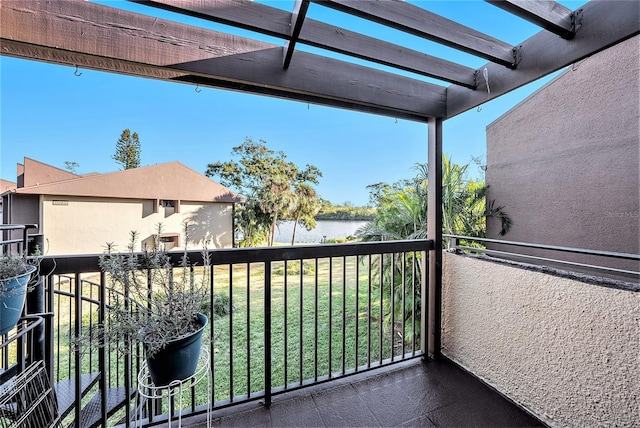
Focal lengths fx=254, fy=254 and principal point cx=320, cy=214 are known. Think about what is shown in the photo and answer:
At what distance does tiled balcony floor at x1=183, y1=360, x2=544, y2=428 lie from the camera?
1.58m

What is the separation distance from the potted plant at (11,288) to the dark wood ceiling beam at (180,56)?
3.30 ft

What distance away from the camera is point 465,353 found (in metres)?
2.12

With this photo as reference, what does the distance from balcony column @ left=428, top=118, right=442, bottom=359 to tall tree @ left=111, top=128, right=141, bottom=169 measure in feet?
14.1

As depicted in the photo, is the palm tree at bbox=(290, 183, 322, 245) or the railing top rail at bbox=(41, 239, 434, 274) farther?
the palm tree at bbox=(290, 183, 322, 245)

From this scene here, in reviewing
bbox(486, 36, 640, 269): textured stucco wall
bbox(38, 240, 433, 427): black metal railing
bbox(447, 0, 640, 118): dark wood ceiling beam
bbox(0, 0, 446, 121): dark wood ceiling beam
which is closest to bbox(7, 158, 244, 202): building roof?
bbox(38, 240, 433, 427): black metal railing

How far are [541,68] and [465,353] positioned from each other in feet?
6.95

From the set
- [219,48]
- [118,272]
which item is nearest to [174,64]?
[219,48]

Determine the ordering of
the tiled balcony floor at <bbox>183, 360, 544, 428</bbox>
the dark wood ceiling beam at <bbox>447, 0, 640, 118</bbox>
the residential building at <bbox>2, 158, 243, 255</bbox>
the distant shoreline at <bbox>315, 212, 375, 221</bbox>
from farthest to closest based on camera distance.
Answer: the distant shoreline at <bbox>315, 212, 375, 221</bbox> → the residential building at <bbox>2, 158, 243, 255</bbox> → the tiled balcony floor at <bbox>183, 360, 544, 428</bbox> → the dark wood ceiling beam at <bbox>447, 0, 640, 118</bbox>

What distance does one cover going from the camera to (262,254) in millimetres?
1685

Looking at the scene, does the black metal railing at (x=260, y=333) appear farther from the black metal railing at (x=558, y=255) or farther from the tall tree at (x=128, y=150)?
the tall tree at (x=128, y=150)

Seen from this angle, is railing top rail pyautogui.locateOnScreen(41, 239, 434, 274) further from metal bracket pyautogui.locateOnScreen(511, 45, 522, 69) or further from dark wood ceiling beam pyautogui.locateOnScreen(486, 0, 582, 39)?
dark wood ceiling beam pyautogui.locateOnScreen(486, 0, 582, 39)

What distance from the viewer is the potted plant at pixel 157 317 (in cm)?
108

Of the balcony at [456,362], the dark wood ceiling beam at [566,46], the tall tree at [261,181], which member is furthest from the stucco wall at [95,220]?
the tall tree at [261,181]

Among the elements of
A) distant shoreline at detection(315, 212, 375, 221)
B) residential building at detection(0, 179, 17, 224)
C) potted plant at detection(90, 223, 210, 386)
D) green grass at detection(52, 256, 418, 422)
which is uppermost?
residential building at detection(0, 179, 17, 224)
